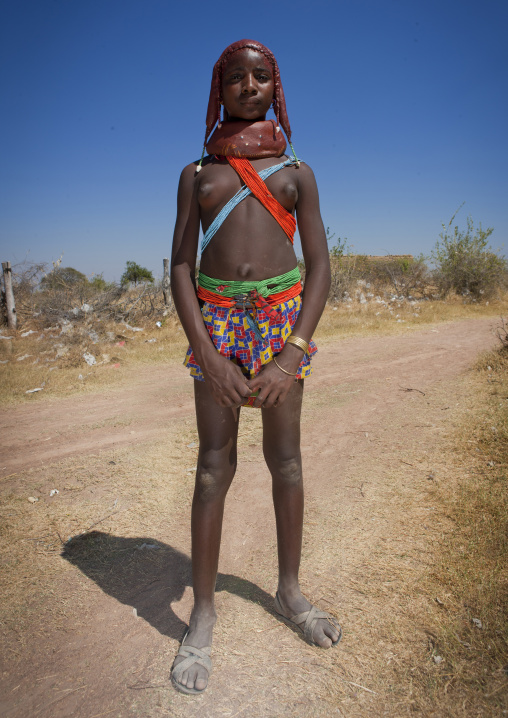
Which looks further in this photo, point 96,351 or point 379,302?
point 379,302

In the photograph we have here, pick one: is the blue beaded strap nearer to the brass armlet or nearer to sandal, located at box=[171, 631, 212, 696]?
the brass armlet

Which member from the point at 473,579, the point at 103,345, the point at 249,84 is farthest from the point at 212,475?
the point at 103,345

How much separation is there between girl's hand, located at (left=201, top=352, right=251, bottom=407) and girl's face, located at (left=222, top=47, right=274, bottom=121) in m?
0.86

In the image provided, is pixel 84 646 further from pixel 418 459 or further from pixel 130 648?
pixel 418 459

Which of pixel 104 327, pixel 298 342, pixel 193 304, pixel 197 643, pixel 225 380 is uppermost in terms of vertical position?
pixel 193 304

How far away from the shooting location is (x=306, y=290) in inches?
63.0

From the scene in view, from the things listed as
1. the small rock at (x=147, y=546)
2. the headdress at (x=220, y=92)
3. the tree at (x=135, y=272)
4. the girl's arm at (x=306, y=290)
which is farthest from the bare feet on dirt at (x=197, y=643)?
the tree at (x=135, y=272)

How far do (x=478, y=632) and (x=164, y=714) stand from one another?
1.11 meters

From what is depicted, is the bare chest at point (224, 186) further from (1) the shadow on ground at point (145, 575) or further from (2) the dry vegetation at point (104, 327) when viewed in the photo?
(2) the dry vegetation at point (104, 327)

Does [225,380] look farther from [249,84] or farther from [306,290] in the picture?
[249,84]

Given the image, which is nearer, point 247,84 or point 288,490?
point 247,84

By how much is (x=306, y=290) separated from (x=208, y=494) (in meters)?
0.80

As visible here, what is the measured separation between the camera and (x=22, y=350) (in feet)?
25.3

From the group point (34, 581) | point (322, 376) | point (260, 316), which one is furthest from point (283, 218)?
point (322, 376)
